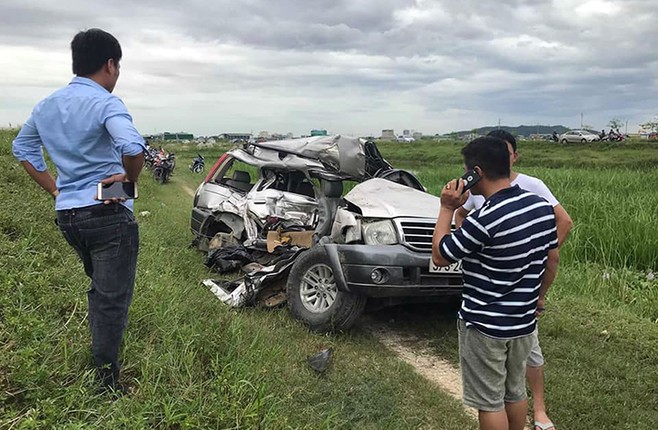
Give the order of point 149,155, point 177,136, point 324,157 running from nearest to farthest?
1. point 149,155
2. point 324,157
3. point 177,136

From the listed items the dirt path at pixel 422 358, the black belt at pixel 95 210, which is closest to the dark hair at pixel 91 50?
the black belt at pixel 95 210

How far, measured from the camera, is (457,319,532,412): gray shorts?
256 cm

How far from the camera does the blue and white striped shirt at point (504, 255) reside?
7.92 feet

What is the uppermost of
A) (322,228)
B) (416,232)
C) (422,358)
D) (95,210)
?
(95,210)

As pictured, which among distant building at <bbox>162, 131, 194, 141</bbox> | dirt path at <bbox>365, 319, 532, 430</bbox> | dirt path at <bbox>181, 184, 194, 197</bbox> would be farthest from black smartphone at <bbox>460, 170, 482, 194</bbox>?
distant building at <bbox>162, 131, 194, 141</bbox>

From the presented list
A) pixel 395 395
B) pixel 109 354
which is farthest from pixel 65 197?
pixel 395 395

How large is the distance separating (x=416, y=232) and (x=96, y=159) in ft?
9.64

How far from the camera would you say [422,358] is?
15.3 ft

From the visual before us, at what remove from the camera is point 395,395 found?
3.87 meters

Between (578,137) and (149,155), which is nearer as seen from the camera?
(149,155)

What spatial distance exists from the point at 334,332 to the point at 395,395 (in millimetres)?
1087

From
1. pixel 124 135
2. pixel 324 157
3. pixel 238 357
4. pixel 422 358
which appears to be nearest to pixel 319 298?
pixel 422 358

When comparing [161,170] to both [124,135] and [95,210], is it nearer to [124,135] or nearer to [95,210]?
[95,210]

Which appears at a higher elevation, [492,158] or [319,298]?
[492,158]
